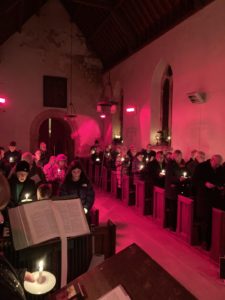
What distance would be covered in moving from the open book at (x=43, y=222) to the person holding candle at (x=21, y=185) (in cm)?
231

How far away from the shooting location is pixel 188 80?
890 centimetres

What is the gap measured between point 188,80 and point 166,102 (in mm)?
2177

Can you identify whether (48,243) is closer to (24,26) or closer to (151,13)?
(151,13)

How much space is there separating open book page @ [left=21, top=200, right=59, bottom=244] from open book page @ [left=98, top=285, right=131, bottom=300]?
662 millimetres

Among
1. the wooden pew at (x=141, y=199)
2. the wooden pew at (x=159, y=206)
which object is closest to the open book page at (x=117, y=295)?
the wooden pew at (x=159, y=206)

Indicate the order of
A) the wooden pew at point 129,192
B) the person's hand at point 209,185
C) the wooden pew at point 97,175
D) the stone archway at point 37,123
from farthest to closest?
the stone archway at point 37,123 < the wooden pew at point 97,175 < the wooden pew at point 129,192 < the person's hand at point 209,185

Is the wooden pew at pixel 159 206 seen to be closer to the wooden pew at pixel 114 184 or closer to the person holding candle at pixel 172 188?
the person holding candle at pixel 172 188

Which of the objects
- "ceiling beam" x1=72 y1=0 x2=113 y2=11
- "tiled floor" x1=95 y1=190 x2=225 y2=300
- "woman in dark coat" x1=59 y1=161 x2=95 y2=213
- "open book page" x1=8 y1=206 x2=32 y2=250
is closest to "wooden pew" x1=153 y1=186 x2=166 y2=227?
"tiled floor" x1=95 y1=190 x2=225 y2=300

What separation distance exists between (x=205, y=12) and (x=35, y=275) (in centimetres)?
827

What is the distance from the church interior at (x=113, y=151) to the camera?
2.06 metres

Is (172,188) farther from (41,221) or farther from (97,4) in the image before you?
(97,4)

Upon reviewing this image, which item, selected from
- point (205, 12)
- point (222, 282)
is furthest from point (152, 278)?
point (205, 12)

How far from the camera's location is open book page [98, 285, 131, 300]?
1564 millimetres

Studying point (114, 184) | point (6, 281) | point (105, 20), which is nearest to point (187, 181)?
point (114, 184)
